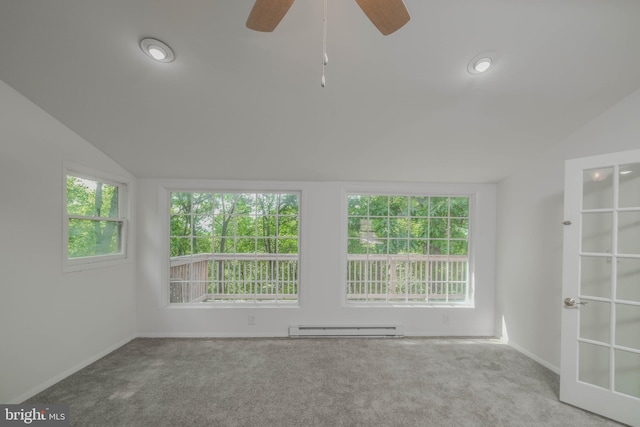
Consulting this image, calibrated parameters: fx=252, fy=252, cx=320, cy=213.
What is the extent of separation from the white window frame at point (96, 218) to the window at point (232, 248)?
0.47 metres

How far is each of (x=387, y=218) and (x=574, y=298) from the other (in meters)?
1.83

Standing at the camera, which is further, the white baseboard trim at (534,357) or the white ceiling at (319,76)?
the white baseboard trim at (534,357)

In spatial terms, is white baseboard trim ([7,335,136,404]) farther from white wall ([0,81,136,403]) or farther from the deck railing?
the deck railing

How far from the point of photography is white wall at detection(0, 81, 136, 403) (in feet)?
5.99

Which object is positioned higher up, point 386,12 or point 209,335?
point 386,12

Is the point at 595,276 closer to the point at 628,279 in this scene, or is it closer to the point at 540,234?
the point at 628,279

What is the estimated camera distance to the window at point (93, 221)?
2.34 metres

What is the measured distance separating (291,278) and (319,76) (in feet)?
8.05

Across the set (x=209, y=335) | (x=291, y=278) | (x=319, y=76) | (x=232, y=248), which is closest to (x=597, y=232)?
(x=319, y=76)

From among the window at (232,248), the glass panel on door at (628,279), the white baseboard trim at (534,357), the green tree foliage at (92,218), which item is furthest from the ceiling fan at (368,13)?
the white baseboard trim at (534,357)

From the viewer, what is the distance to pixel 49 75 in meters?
1.76

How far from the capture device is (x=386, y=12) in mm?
1031

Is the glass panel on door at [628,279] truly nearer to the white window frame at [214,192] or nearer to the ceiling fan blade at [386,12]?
the ceiling fan blade at [386,12]

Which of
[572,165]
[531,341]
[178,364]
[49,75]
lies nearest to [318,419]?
[178,364]
